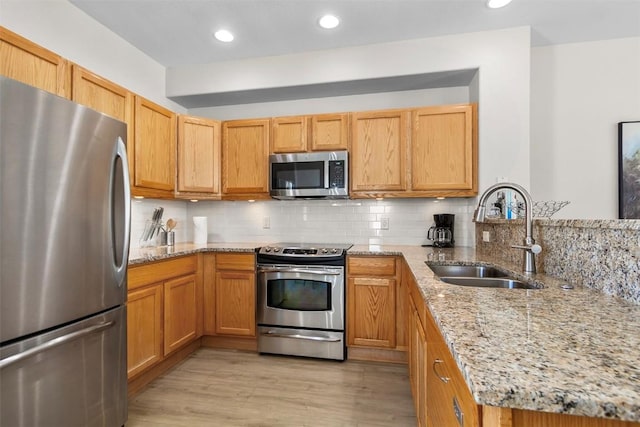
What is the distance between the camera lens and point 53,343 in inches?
51.9

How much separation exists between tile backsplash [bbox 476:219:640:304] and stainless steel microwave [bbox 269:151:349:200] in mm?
1515

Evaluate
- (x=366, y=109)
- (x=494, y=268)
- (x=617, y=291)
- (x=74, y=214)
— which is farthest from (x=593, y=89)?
(x=74, y=214)

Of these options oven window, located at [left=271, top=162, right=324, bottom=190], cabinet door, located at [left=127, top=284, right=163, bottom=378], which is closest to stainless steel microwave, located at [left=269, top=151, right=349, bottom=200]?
oven window, located at [left=271, top=162, right=324, bottom=190]

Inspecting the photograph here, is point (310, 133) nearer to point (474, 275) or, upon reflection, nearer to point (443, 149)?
point (443, 149)

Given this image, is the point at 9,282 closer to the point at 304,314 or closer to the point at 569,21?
the point at 304,314

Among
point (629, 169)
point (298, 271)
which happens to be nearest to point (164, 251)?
point (298, 271)

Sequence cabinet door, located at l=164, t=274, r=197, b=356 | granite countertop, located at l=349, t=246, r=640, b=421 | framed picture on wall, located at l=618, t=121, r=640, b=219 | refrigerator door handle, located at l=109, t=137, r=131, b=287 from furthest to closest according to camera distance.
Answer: framed picture on wall, located at l=618, t=121, r=640, b=219 → cabinet door, located at l=164, t=274, r=197, b=356 → refrigerator door handle, located at l=109, t=137, r=131, b=287 → granite countertop, located at l=349, t=246, r=640, b=421

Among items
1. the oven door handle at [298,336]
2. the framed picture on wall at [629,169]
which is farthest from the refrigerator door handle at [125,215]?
the framed picture on wall at [629,169]

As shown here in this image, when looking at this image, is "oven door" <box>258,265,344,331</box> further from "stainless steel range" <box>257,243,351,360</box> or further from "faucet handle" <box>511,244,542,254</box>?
"faucet handle" <box>511,244,542,254</box>

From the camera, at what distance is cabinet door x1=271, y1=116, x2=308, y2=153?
9.80 feet

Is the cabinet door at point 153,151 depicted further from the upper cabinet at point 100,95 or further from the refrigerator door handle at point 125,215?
the refrigerator door handle at point 125,215

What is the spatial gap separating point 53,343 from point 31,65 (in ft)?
4.98

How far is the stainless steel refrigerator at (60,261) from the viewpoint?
1.17 m

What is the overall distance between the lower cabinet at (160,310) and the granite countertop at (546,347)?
6.18 feet
